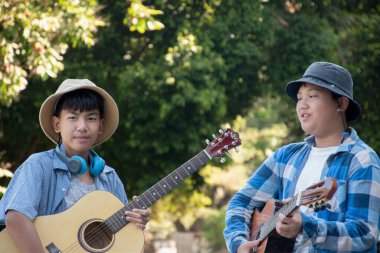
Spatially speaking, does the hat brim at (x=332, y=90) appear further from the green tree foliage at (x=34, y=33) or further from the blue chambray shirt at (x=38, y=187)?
the green tree foliage at (x=34, y=33)

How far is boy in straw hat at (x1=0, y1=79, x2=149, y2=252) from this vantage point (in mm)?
4480

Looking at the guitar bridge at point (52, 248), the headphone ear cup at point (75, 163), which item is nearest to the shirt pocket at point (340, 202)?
the headphone ear cup at point (75, 163)

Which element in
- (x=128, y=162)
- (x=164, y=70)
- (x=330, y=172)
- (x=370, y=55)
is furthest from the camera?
(x=128, y=162)

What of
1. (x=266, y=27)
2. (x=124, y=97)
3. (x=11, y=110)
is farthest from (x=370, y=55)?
(x=11, y=110)

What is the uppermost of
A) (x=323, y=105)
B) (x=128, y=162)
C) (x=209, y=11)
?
(x=209, y=11)

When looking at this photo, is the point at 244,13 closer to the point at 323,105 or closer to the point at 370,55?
the point at 370,55

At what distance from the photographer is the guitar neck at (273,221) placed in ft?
13.7

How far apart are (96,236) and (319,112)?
1.34m

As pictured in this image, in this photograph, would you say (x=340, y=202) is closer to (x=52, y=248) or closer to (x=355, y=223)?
(x=355, y=223)

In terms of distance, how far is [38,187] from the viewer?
4531mm

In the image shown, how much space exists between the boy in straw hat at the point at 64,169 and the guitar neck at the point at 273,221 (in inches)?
24.2

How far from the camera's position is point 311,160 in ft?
15.3

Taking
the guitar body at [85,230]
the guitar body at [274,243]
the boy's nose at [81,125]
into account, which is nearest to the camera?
the guitar body at [274,243]

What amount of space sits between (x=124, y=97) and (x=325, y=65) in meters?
7.90
